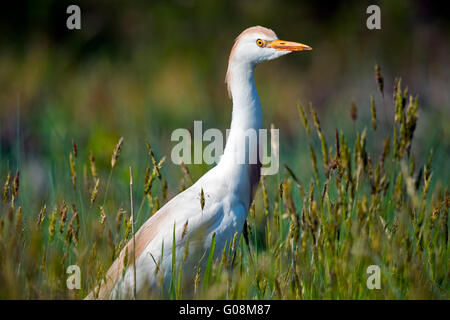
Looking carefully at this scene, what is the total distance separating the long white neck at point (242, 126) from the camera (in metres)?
2.02

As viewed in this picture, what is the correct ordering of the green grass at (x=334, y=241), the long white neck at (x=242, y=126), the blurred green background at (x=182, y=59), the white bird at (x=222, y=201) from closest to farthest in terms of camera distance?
the green grass at (x=334, y=241) → the white bird at (x=222, y=201) → the long white neck at (x=242, y=126) → the blurred green background at (x=182, y=59)

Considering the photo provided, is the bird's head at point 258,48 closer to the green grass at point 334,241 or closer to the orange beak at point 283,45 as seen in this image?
the orange beak at point 283,45

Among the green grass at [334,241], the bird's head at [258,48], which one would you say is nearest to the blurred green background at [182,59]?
the bird's head at [258,48]

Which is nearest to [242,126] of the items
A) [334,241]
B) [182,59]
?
[334,241]

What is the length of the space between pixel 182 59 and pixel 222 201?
12.1 feet

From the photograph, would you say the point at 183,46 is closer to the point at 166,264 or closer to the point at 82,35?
the point at 82,35

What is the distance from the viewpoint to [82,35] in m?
4.66

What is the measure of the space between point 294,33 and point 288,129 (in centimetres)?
121

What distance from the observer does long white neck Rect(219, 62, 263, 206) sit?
2021 mm

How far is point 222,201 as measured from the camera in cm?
198

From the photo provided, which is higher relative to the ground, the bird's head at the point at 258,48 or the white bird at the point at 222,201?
the bird's head at the point at 258,48

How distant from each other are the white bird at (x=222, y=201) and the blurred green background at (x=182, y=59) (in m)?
1.89

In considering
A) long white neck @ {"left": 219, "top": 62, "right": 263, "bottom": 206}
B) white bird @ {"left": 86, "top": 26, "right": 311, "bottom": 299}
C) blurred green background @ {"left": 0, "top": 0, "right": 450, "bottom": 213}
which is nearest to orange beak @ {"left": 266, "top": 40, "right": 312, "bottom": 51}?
white bird @ {"left": 86, "top": 26, "right": 311, "bottom": 299}
